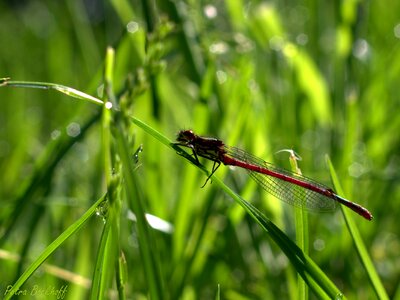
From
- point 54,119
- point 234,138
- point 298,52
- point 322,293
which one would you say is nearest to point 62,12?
point 54,119

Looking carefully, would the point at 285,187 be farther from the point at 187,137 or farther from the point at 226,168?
the point at 187,137

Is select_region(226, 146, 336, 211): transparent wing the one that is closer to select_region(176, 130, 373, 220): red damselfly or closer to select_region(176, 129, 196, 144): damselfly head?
select_region(176, 130, 373, 220): red damselfly

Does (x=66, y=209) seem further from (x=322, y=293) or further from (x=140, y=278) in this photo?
(x=322, y=293)

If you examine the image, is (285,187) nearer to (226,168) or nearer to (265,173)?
(265,173)

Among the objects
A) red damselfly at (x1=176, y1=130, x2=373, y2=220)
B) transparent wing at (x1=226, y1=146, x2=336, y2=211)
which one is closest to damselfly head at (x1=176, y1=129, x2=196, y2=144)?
red damselfly at (x1=176, y1=130, x2=373, y2=220)

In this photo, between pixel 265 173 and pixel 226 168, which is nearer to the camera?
pixel 265 173

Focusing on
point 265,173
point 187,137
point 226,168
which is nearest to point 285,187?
point 265,173
